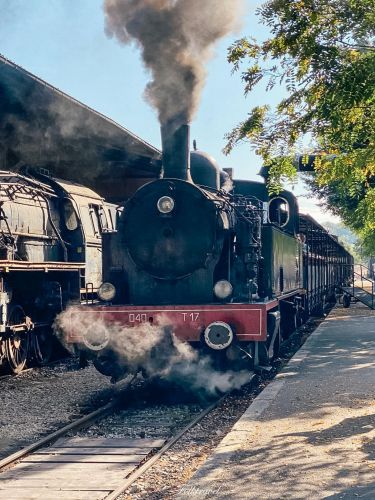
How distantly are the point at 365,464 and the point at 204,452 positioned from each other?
1552mm

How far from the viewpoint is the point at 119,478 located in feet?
17.5

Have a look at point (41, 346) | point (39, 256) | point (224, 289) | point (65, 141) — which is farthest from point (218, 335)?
point (65, 141)

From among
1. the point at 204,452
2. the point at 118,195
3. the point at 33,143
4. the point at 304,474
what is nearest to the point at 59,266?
the point at 33,143

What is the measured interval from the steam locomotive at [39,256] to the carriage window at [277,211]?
3.03 meters

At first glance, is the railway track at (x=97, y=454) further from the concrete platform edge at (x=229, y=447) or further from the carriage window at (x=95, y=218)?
the carriage window at (x=95, y=218)

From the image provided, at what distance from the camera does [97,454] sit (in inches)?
239

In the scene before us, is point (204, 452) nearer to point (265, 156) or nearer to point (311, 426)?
point (311, 426)

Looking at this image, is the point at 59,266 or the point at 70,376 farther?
the point at 59,266

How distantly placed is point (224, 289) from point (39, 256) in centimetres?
495

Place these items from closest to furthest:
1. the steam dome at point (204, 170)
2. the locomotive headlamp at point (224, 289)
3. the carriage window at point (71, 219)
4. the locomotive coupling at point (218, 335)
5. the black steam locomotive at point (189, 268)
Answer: the locomotive coupling at point (218, 335)
the black steam locomotive at point (189, 268)
the locomotive headlamp at point (224, 289)
the steam dome at point (204, 170)
the carriage window at point (71, 219)

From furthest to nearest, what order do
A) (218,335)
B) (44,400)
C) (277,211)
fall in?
(277,211) < (44,400) < (218,335)

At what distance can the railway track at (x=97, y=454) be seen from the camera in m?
5.07

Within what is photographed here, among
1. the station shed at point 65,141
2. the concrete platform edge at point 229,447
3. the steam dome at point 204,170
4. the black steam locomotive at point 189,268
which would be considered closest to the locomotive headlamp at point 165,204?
the black steam locomotive at point 189,268

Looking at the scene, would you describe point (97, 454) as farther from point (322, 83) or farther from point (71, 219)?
point (71, 219)
